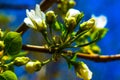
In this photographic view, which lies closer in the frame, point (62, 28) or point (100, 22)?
point (62, 28)

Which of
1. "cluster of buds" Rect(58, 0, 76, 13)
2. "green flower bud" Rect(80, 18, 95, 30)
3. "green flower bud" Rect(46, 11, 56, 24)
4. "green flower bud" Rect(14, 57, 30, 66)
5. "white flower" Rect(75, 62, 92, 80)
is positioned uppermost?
"cluster of buds" Rect(58, 0, 76, 13)

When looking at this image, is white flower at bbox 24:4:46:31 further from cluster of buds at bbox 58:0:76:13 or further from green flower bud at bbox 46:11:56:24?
cluster of buds at bbox 58:0:76:13

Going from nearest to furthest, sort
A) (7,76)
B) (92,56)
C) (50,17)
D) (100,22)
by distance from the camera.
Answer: (7,76) → (50,17) → (92,56) → (100,22)

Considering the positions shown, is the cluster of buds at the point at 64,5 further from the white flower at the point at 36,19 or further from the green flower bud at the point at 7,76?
the green flower bud at the point at 7,76

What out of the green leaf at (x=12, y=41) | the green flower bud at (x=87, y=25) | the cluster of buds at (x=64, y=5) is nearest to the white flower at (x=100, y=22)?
the cluster of buds at (x=64, y=5)

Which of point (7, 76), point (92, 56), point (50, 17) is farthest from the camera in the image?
point (92, 56)

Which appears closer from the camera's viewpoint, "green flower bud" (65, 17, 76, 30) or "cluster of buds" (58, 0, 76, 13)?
"green flower bud" (65, 17, 76, 30)

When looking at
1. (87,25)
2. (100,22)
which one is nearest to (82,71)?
(87,25)

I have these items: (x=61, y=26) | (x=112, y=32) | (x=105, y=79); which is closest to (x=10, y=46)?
(x=61, y=26)

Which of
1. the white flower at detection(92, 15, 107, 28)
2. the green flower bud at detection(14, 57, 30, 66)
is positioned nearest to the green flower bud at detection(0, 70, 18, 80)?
the green flower bud at detection(14, 57, 30, 66)

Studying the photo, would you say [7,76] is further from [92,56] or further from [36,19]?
[92,56]
